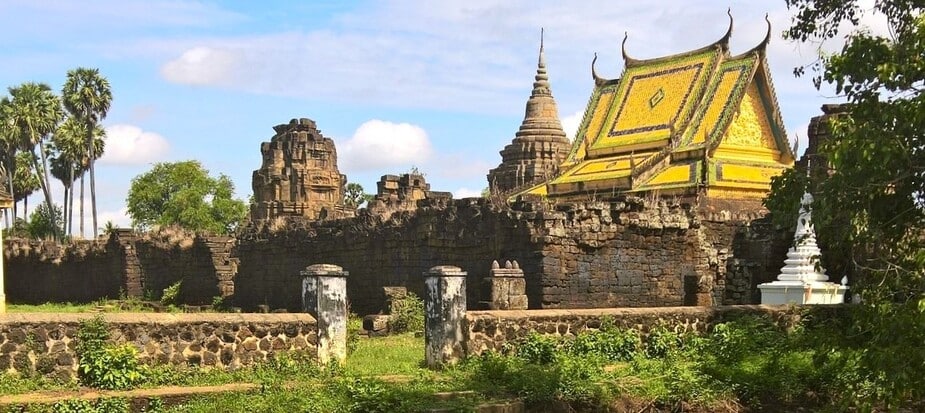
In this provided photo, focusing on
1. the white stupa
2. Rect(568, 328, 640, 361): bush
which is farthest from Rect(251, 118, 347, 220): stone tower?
Rect(568, 328, 640, 361): bush

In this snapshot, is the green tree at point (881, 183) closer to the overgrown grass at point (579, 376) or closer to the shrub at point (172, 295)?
the overgrown grass at point (579, 376)

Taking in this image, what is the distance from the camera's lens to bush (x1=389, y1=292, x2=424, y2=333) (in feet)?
61.1

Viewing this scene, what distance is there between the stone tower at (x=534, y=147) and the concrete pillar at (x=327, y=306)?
40733mm

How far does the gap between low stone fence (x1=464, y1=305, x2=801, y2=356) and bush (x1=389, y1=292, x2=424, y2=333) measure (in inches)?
230

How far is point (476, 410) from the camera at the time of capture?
985cm

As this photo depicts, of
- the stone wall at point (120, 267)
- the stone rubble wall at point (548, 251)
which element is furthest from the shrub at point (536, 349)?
the stone wall at point (120, 267)

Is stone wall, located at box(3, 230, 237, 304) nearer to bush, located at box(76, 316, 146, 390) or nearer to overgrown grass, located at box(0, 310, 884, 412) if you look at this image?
overgrown grass, located at box(0, 310, 884, 412)

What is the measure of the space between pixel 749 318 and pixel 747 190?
1859cm

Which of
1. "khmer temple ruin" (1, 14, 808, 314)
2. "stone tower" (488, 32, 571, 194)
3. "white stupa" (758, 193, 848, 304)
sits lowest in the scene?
"white stupa" (758, 193, 848, 304)

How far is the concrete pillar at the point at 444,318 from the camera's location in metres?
12.0

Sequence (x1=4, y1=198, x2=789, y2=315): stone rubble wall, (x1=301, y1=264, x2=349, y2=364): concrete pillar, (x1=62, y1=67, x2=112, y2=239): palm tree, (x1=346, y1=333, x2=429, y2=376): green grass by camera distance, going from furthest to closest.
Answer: (x1=62, y1=67, x2=112, y2=239): palm tree < (x1=4, y1=198, x2=789, y2=315): stone rubble wall < (x1=346, y1=333, x2=429, y2=376): green grass < (x1=301, y1=264, x2=349, y2=364): concrete pillar

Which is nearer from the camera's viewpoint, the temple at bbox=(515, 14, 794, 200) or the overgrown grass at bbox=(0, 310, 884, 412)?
the overgrown grass at bbox=(0, 310, 884, 412)

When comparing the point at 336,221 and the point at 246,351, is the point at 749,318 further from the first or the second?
the point at 336,221

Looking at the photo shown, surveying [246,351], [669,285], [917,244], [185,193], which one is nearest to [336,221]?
[669,285]
